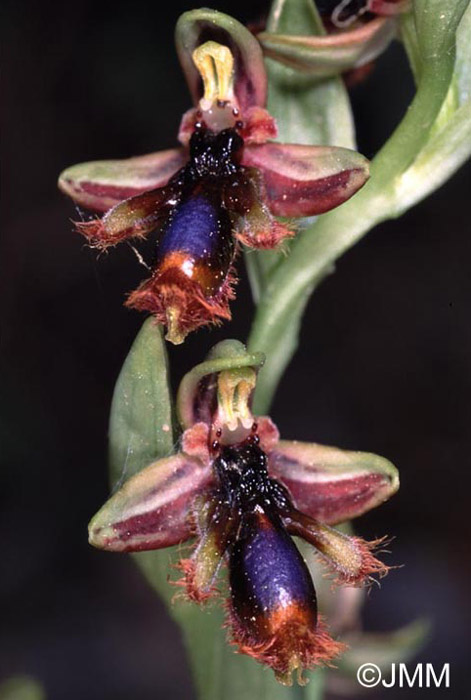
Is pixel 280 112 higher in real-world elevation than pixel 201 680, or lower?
higher

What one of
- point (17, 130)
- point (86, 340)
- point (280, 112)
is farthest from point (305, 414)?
point (280, 112)

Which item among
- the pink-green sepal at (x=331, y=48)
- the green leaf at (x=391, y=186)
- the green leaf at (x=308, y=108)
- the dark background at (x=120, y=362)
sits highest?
the pink-green sepal at (x=331, y=48)

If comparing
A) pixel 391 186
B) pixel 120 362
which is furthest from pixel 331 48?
pixel 120 362

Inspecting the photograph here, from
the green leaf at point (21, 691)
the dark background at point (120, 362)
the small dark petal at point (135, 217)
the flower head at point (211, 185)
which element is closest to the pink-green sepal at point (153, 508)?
the flower head at point (211, 185)

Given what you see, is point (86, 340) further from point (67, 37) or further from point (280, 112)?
point (280, 112)

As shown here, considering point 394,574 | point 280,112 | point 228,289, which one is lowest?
point 394,574

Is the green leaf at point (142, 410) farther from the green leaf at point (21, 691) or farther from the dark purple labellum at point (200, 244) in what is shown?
the green leaf at point (21, 691)

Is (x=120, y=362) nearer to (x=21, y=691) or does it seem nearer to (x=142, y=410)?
(x=21, y=691)
